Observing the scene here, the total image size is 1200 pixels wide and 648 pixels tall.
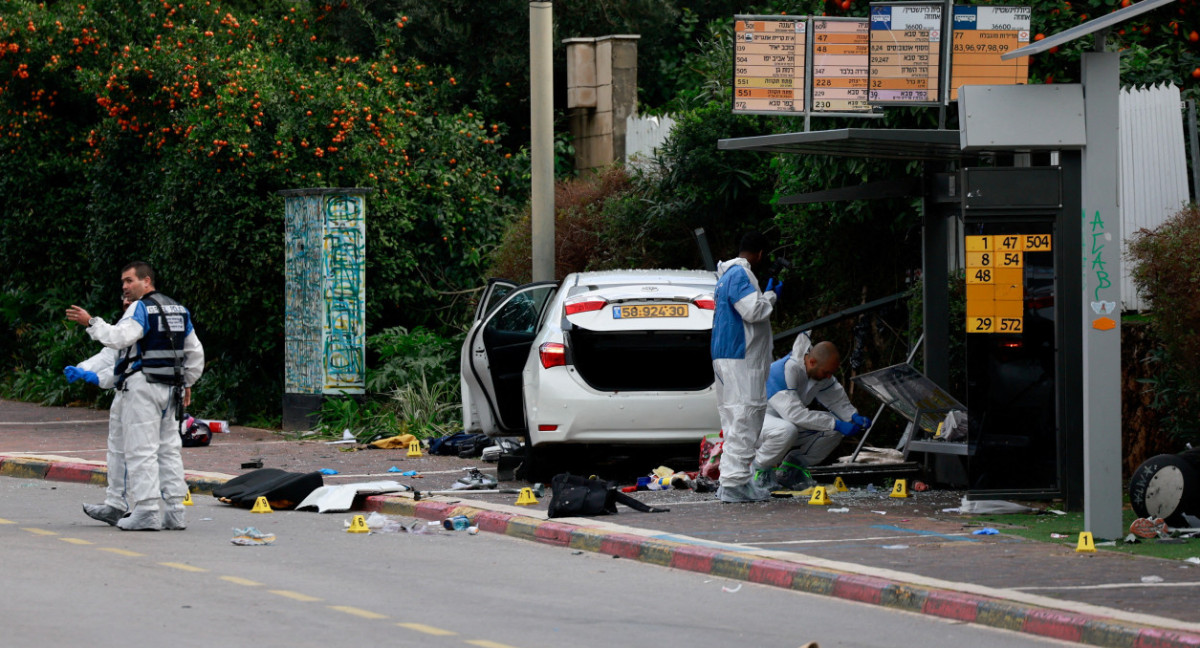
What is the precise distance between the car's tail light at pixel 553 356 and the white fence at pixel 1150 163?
473 centimetres

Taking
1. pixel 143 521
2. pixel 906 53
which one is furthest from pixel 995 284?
pixel 143 521

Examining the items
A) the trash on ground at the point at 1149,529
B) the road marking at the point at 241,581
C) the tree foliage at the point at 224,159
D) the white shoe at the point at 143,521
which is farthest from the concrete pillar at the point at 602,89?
the road marking at the point at 241,581

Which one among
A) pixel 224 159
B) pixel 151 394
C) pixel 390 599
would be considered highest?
pixel 224 159

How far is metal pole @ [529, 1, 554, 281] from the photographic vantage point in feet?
50.5

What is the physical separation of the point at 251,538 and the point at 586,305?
3296mm

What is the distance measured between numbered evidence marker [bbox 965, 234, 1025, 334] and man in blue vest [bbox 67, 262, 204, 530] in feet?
17.3

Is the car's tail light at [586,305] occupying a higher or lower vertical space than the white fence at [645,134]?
lower

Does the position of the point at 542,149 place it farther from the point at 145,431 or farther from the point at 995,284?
the point at 995,284

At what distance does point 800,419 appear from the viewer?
38.3 ft

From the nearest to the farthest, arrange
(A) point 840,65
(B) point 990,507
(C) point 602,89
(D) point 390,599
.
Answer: (D) point 390,599 → (B) point 990,507 → (A) point 840,65 → (C) point 602,89

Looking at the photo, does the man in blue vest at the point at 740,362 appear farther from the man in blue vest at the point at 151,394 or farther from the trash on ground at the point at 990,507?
the man in blue vest at the point at 151,394

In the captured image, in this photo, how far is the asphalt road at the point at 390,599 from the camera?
707 cm

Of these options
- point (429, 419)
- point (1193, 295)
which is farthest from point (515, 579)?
point (429, 419)

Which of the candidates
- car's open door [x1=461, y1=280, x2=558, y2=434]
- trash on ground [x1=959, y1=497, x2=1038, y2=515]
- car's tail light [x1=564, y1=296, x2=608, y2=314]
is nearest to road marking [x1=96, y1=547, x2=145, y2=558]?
car's tail light [x1=564, y1=296, x2=608, y2=314]
